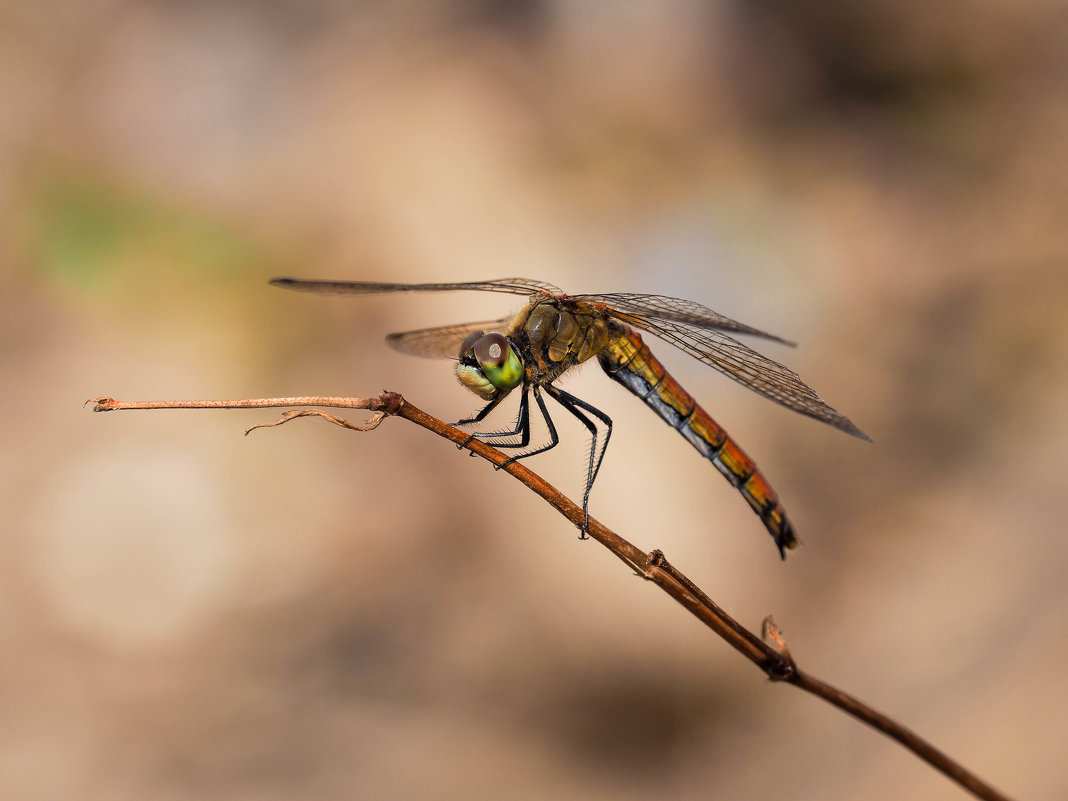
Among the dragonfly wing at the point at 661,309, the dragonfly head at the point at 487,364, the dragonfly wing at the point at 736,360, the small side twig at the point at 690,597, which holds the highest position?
the dragonfly wing at the point at 661,309

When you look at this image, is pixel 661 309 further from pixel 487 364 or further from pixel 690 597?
pixel 690 597

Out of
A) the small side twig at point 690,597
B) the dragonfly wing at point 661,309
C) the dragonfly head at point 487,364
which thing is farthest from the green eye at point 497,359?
the small side twig at point 690,597

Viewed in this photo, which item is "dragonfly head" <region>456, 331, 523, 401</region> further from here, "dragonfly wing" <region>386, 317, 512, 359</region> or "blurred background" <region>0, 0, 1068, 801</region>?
"blurred background" <region>0, 0, 1068, 801</region>

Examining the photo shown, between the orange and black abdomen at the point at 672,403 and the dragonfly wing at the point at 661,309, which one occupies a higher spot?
the dragonfly wing at the point at 661,309

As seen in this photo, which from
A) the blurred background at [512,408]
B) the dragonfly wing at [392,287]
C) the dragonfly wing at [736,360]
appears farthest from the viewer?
the blurred background at [512,408]

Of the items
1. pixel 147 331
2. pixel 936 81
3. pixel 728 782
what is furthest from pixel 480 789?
pixel 936 81

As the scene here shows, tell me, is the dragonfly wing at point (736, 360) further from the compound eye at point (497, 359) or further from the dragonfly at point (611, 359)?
the compound eye at point (497, 359)

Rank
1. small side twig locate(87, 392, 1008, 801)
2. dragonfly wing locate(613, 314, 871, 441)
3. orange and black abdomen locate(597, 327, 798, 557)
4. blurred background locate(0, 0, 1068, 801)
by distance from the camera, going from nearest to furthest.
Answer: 1. small side twig locate(87, 392, 1008, 801)
2. dragonfly wing locate(613, 314, 871, 441)
3. orange and black abdomen locate(597, 327, 798, 557)
4. blurred background locate(0, 0, 1068, 801)

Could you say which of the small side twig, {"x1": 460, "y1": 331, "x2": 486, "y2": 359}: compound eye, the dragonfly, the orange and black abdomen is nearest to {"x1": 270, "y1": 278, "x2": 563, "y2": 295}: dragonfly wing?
the dragonfly

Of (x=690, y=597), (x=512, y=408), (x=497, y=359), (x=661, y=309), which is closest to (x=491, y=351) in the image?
(x=497, y=359)
